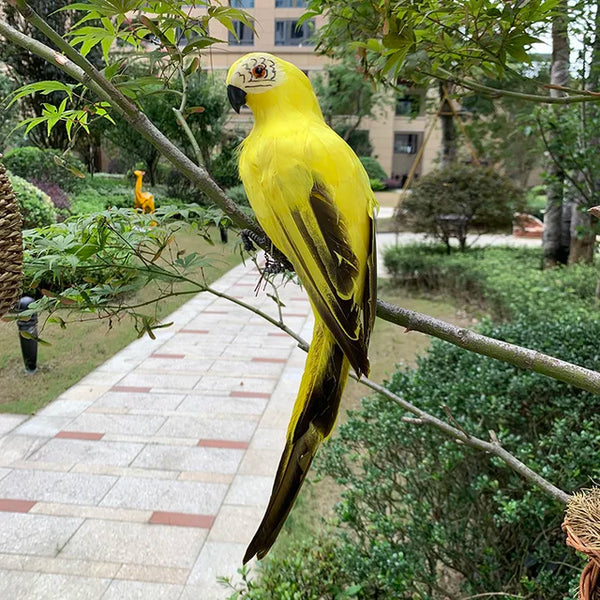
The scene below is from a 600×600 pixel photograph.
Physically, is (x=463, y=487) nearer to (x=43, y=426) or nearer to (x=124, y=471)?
(x=124, y=471)

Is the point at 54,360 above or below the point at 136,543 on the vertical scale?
above

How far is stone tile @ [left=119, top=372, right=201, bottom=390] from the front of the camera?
5.04 m

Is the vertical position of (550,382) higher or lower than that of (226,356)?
higher

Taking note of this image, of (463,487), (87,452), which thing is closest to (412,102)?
(87,452)

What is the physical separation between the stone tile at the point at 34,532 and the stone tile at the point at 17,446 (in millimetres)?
661

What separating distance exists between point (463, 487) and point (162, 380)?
11.4 feet

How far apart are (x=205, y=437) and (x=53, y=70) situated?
10.3 m

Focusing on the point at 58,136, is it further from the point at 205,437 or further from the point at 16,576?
the point at 16,576

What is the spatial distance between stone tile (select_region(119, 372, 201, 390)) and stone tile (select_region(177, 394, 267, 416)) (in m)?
0.29

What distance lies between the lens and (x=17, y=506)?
3197 mm

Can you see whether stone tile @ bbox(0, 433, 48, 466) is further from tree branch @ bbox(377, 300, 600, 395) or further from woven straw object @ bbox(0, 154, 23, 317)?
tree branch @ bbox(377, 300, 600, 395)

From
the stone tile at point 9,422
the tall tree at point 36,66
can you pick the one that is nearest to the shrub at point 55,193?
the tall tree at point 36,66

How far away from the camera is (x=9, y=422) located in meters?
4.18

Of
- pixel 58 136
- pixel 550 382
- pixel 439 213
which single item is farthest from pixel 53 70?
pixel 550 382
